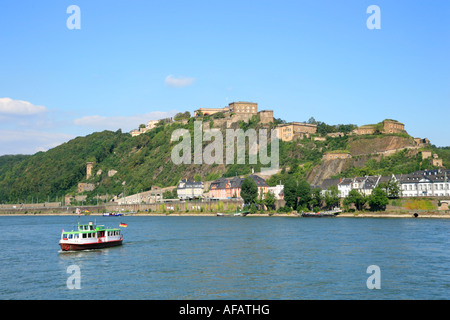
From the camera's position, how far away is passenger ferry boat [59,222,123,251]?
129 ft

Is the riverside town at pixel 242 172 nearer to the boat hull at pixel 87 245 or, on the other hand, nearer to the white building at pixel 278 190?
the white building at pixel 278 190

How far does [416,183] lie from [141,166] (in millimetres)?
95723

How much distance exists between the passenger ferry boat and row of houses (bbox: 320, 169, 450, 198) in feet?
154

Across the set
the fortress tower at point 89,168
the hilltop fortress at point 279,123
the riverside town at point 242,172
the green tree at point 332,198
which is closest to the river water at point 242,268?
the riverside town at point 242,172

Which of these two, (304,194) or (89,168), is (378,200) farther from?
(89,168)

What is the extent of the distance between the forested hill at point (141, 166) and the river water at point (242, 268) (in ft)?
181

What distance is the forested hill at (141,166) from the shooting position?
10300cm

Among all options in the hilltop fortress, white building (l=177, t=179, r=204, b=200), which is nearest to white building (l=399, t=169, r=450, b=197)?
the hilltop fortress

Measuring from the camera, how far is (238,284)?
25.4 meters

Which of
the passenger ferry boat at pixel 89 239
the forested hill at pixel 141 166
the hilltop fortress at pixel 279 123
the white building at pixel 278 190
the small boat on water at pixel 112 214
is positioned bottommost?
the small boat on water at pixel 112 214

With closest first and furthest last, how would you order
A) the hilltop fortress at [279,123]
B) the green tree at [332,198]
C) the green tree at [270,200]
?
the green tree at [332,198] → the green tree at [270,200] → the hilltop fortress at [279,123]
